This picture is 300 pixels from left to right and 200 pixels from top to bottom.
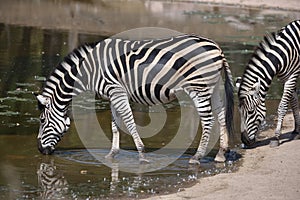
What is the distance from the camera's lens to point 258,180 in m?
8.69

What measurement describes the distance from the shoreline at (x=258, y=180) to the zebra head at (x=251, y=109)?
1.06ft

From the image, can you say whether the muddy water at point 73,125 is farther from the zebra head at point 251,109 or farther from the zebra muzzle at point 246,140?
the zebra head at point 251,109

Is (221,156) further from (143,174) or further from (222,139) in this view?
(143,174)

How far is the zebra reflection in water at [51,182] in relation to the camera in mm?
8242

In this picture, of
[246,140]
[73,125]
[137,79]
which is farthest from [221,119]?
[73,125]

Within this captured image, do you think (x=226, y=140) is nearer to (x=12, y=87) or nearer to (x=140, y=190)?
(x=140, y=190)

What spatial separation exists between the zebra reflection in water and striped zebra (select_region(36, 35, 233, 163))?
619 mm

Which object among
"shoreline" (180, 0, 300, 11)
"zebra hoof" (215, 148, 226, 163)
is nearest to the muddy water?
"zebra hoof" (215, 148, 226, 163)

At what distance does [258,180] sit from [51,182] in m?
2.47

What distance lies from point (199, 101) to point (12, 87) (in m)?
5.42

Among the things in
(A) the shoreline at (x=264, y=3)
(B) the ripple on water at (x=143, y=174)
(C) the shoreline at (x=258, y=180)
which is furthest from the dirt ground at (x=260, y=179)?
(A) the shoreline at (x=264, y=3)

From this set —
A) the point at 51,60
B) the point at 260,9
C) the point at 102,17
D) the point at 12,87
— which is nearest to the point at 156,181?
the point at 12,87

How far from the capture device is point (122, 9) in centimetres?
2706

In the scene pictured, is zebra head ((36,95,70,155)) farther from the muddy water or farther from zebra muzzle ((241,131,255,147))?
zebra muzzle ((241,131,255,147))
